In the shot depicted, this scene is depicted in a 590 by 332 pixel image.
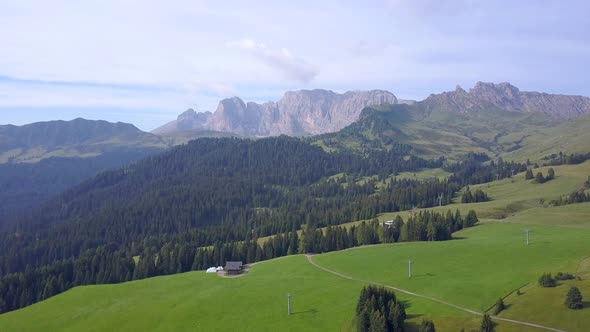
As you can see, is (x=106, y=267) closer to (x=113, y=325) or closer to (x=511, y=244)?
(x=113, y=325)

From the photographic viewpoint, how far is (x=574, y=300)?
66.3 metres

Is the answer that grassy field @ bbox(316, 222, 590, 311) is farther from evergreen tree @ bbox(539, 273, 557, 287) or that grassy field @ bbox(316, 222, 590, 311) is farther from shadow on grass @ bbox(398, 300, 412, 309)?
shadow on grass @ bbox(398, 300, 412, 309)

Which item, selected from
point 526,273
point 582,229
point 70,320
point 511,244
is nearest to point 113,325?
point 70,320

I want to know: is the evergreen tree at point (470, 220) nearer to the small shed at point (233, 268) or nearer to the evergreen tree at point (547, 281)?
the small shed at point (233, 268)

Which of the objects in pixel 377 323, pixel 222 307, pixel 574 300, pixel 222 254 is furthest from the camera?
pixel 222 254

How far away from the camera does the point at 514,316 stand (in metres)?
67.4

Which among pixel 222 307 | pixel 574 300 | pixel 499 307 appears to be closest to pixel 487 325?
pixel 499 307

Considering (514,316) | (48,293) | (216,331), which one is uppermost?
(514,316)

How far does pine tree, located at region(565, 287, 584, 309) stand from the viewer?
217 feet

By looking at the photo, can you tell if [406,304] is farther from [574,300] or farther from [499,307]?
[574,300]

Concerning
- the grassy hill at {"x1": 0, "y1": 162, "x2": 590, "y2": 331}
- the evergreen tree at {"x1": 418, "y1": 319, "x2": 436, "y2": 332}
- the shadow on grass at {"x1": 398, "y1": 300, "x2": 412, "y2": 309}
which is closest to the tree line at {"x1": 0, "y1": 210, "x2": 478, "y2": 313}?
the grassy hill at {"x1": 0, "y1": 162, "x2": 590, "y2": 331}

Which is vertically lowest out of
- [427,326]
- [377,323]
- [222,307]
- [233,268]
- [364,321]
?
[222,307]

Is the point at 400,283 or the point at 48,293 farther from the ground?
the point at 400,283

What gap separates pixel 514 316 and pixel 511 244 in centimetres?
5375
